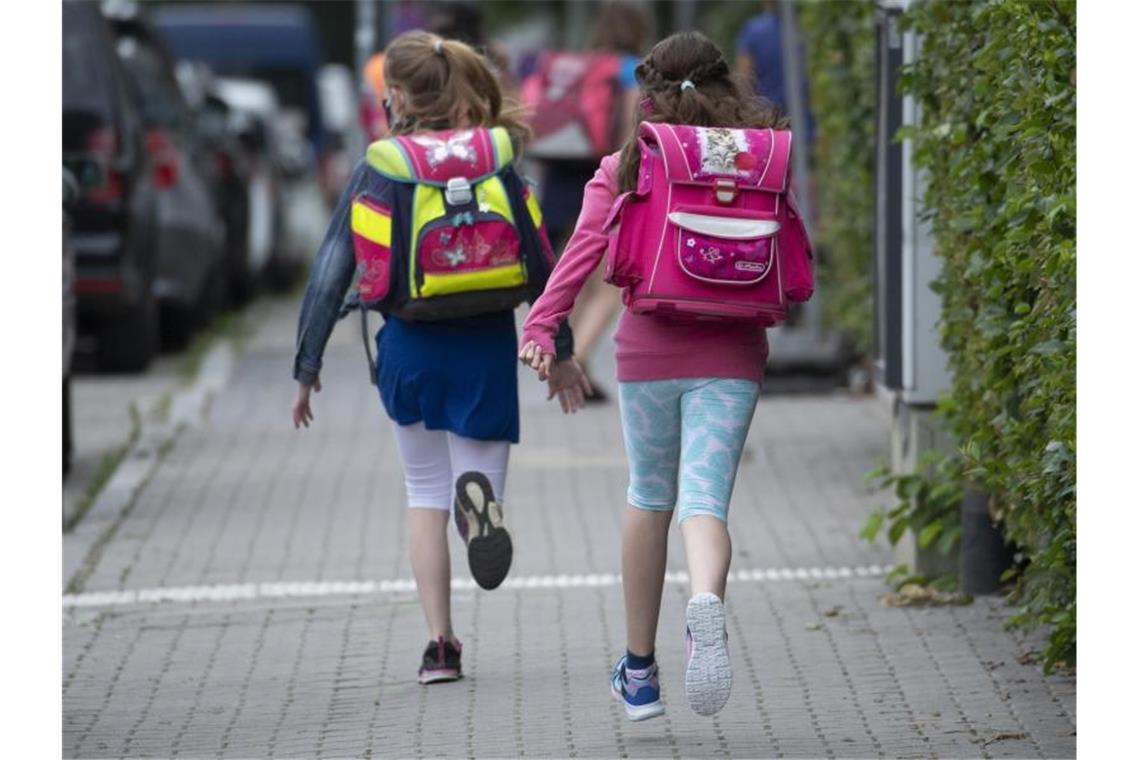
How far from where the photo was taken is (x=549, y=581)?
763cm

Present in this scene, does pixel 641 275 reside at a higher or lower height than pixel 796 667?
higher

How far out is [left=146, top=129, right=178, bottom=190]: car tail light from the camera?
1474 cm

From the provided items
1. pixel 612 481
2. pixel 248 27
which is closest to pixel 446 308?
pixel 612 481

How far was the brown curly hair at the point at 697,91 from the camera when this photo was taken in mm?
5406

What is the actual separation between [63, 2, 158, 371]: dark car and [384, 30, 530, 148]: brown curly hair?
6893mm

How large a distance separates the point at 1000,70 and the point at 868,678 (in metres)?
1.54

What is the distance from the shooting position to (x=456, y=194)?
602cm

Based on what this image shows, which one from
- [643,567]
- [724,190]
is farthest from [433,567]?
[724,190]

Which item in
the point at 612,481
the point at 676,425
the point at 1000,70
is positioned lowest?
the point at 612,481

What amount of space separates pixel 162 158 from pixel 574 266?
32.4ft

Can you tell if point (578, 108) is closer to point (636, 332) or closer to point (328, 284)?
point (328, 284)

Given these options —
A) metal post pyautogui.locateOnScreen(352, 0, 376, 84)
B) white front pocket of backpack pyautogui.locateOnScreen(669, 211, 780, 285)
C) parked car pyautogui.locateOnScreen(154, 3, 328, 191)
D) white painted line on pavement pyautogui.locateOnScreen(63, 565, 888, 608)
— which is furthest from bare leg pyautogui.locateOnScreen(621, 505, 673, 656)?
parked car pyautogui.locateOnScreen(154, 3, 328, 191)

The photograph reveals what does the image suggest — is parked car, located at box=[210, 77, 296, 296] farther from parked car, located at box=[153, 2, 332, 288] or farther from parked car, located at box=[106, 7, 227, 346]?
parked car, located at box=[153, 2, 332, 288]
